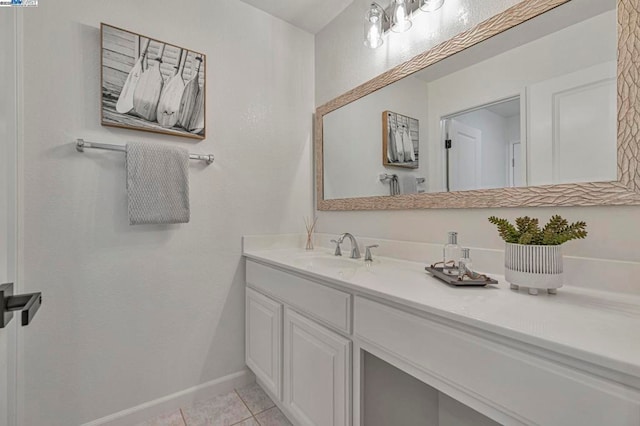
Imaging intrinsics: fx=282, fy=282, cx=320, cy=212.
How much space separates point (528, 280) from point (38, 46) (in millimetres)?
2082

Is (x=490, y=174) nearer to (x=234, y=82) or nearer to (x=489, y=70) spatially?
(x=489, y=70)

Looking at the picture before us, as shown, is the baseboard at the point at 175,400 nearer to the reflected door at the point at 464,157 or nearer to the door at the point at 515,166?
the reflected door at the point at 464,157

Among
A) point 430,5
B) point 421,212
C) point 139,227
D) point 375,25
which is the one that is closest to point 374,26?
point 375,25

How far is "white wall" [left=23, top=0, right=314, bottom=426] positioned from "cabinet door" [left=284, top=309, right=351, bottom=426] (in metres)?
0.58

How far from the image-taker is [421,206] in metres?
1.37

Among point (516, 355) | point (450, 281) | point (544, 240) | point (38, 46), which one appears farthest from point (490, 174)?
point (38, 46)

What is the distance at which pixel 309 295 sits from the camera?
118cm

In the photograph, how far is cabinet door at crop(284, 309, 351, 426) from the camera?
1009 mm

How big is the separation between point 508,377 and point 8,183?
1715mm

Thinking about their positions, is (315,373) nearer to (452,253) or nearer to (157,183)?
(452,253)

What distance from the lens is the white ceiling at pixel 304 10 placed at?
1763 mm

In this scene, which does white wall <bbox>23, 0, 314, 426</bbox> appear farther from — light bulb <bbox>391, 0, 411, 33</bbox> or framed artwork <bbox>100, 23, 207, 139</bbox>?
light bulb <bbox>391, 0, 411, 33</bbox>

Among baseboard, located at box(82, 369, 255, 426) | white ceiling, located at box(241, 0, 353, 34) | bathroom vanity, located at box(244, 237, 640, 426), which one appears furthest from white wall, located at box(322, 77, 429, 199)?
baseboard, located at box(82, 369, 255, 426)

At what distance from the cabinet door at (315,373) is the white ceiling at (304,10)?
1.83 m
